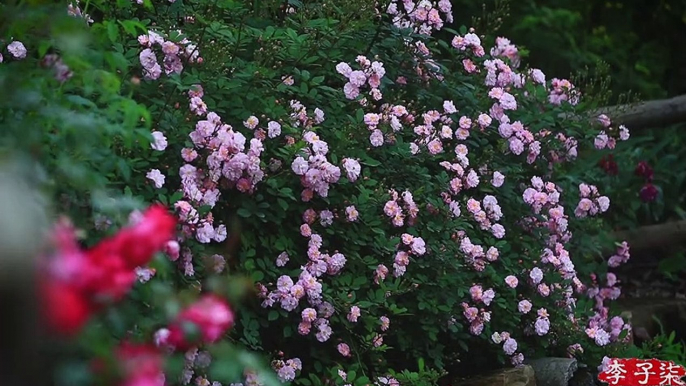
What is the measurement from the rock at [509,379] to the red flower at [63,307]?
2739 millimetres

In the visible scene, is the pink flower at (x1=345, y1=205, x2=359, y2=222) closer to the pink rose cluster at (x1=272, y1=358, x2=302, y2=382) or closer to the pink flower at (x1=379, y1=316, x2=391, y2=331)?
the pink flower at (x1=379, y1=316, x2=391, y2=331)

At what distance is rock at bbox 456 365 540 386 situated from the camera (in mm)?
3889

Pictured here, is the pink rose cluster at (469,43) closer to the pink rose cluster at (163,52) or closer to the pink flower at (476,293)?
the pink flower at (476,293)

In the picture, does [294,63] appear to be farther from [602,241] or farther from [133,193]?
[602,241]

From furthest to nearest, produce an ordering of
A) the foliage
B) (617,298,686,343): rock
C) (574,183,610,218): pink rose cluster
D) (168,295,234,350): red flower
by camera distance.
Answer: (617,298,686,343): rock, the foliage, (574,183,610,218): pink rose cluster, (168,295,234,350): red flower

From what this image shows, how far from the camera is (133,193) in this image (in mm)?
3090

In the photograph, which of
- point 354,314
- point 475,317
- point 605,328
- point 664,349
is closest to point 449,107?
point 475,317

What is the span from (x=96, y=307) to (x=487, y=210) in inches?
110

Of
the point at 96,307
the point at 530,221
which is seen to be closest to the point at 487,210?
the point at 530,221

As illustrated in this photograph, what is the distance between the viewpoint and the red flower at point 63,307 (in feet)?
3.99

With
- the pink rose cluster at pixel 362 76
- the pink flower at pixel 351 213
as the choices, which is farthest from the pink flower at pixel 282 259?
the pink rose cluster at pixel 362 76

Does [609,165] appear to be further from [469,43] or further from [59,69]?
[59,69]

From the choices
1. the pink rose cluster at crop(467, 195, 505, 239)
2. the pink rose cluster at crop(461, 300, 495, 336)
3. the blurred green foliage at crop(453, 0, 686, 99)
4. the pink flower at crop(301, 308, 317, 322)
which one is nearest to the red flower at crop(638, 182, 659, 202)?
the blurred green foliage at crop(453, 0, 686, 99)

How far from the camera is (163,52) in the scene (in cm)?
339
